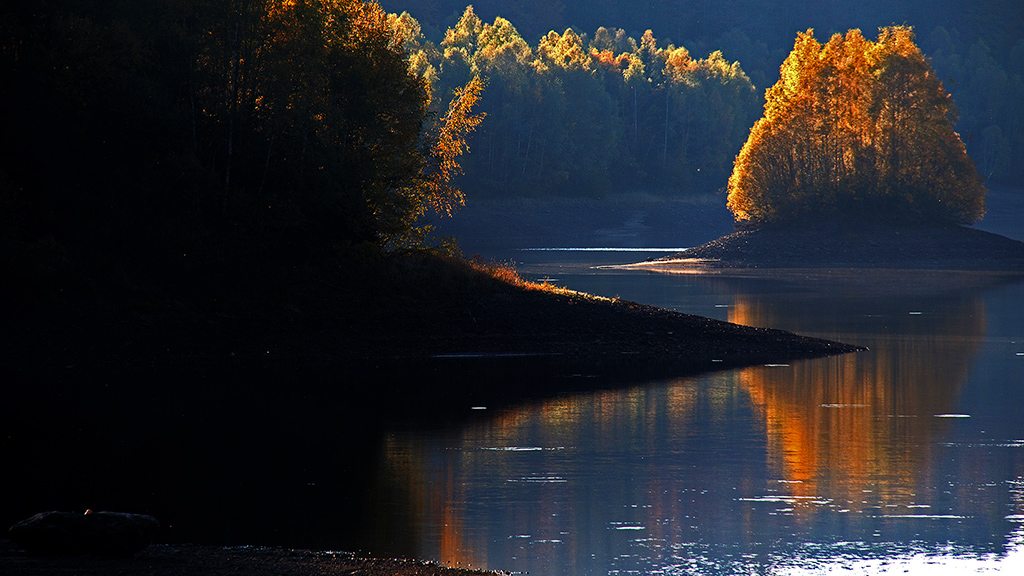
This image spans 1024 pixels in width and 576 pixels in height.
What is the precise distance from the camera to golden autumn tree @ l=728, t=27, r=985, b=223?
75.5 meters

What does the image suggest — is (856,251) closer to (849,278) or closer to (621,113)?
(849,278)

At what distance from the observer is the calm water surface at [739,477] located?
13203mm

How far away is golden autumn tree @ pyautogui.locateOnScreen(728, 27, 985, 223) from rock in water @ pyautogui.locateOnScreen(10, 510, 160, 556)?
68752 mm

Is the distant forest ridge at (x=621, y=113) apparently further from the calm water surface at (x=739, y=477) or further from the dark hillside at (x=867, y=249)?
the calm water surface at (x=739, y=477)

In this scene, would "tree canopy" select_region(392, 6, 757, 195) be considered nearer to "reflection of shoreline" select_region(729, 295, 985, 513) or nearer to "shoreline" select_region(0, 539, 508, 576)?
"reflection of shoreline" select_region(729, 295, 985, 513)

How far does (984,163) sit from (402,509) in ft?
467

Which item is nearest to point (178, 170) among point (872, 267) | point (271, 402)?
point (271, 402)

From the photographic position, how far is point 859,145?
77.6 m

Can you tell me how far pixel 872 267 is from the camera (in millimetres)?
70750

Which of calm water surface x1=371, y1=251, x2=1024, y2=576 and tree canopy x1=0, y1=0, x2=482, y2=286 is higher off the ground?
tree canopy x1=0, y1=0, x2=482, y2=286

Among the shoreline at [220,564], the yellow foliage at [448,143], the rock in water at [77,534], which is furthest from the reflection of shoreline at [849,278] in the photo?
the rock in water at [77,534]

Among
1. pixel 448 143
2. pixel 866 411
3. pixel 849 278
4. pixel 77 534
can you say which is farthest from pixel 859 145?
pixel 77 534

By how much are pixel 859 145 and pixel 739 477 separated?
64.9 m

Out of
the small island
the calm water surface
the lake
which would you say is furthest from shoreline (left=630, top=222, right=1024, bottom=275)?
the lake
